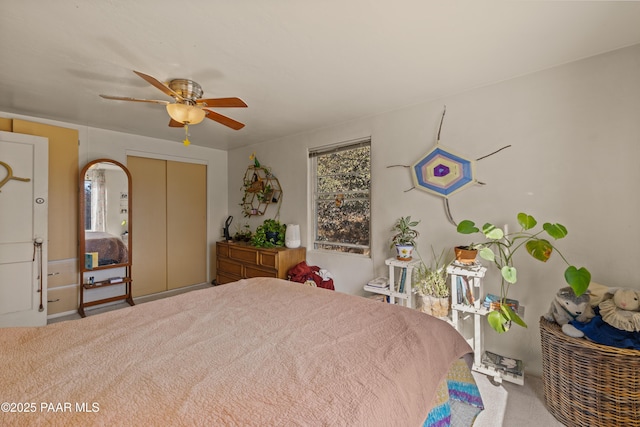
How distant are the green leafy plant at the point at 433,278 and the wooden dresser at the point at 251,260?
1.63 metres

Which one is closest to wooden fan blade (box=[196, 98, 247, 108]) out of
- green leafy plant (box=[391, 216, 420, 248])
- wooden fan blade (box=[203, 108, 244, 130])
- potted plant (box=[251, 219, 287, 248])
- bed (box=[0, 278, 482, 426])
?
wooden fan blade (box=[203, 108, 244, 130])

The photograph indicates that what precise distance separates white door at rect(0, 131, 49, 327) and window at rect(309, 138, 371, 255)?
9.74 feet

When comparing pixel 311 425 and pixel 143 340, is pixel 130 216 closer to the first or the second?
pixel 143 340

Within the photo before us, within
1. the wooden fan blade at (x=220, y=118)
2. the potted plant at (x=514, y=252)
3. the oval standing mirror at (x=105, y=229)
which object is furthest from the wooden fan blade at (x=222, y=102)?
the oval standing mirror at (x=105, y=229)

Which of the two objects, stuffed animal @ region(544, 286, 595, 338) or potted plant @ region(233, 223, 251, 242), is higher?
potted plant @ region(233, 223, 251, 242)

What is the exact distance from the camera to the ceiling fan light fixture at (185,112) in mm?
2020

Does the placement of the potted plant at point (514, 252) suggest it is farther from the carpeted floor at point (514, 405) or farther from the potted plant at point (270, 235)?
the potted plant at point (270, 235)

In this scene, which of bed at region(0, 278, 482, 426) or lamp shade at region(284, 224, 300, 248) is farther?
lamp shade at region(284, 224, 300, 248)

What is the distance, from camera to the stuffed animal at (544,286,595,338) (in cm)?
172

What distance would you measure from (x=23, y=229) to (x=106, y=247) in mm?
Result: 823

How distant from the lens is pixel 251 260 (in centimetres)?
387

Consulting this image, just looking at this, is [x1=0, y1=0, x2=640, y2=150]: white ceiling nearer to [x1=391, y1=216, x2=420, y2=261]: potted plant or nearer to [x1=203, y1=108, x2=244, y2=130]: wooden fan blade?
[x1=203, y1=108, x2=244, y2=130]: wooden fan blade

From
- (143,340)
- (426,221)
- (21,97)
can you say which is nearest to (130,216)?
(21,97)

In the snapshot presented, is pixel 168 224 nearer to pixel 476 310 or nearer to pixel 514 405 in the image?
pixel 476 310
